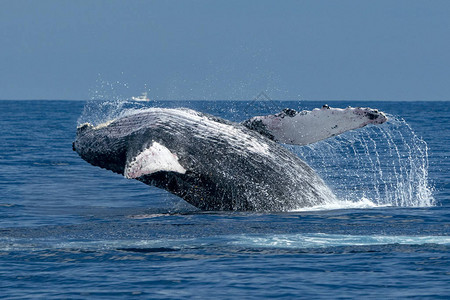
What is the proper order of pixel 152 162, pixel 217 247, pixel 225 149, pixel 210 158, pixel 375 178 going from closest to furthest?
pixel 217 247 → pixel 152 162 → pixel 210 158 → pixel 225 149 → pixel 375 178

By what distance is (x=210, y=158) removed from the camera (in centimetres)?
1191

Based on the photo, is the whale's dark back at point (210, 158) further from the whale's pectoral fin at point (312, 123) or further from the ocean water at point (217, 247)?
the ocean water at point (217, 247)

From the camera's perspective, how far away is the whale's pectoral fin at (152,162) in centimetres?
1084

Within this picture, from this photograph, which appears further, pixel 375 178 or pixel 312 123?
pixel 375 178

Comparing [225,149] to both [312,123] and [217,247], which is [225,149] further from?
[217,247]

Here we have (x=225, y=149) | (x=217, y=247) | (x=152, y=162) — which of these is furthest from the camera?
(x=225, y=149)

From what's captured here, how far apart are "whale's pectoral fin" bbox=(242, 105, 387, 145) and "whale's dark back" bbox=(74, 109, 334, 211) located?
0.23m

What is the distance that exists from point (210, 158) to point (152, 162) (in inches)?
47.9

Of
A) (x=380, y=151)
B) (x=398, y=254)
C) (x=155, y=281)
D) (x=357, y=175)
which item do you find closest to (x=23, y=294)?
(x=155, y=281)

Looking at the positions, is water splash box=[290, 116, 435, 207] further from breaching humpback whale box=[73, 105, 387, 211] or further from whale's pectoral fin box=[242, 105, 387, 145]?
breaching humpback whale box=[73, 105, 387, 211]

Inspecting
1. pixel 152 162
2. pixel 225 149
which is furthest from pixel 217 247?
pixel 225 149

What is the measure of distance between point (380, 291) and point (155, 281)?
7.57 feet

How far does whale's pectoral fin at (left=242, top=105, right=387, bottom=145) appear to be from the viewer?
12.1m

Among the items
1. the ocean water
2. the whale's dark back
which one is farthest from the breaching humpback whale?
the ocean water
